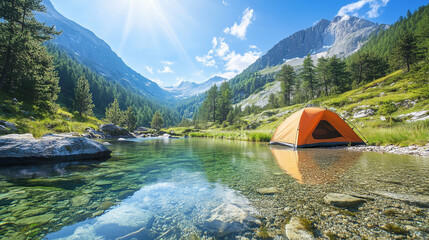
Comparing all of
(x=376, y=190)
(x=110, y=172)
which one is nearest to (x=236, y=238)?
(x=376, y=190)

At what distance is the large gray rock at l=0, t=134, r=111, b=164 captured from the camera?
6.06 m

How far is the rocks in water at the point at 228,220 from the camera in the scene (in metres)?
2.36

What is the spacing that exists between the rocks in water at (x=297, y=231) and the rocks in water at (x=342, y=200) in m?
1.06

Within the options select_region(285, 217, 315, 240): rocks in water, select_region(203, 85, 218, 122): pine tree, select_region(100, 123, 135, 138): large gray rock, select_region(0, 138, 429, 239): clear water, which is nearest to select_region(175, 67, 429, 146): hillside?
select_region(0, 138, 429, 239): clear water

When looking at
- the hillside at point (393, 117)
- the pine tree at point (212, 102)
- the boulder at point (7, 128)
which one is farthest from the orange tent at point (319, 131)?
the pine tree at point (212, 102)

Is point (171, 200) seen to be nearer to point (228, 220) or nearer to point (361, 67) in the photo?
point (228, 220)

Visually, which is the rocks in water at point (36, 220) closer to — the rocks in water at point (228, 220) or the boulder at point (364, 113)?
the rocks in water at point (228, 220)

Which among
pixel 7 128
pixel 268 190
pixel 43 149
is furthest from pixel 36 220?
pixel 7 128

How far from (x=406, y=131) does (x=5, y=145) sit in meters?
20.0

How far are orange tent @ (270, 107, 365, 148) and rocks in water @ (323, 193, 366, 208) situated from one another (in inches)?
347

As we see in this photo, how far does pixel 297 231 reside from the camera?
222cm

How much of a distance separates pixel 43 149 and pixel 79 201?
17.4ft

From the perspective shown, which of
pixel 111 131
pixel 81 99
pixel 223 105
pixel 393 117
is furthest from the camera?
pixel 223 105

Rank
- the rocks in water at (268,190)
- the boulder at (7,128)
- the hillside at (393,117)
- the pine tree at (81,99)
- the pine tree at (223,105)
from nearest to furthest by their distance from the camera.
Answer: the rocks in water at (268,190)
the boulder at (7,128)
the hillside at (393,117)
the pine tree at (81,99)
the pine tree at (223,105)
